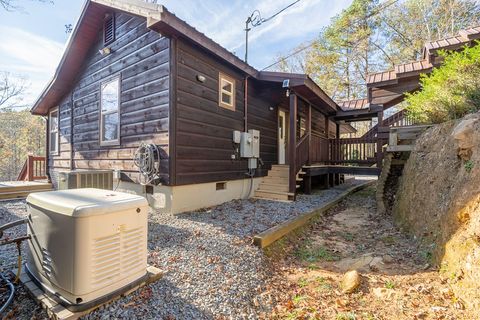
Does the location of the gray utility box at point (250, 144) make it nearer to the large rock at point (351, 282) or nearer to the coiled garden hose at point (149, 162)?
the coiled garden hose at point (149, 162)

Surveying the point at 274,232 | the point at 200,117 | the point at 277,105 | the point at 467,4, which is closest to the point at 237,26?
the point at 277,105

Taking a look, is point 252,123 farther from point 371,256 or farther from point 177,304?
point 177,304

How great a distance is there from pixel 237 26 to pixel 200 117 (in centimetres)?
898

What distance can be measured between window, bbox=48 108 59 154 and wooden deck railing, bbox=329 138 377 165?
10.3 m

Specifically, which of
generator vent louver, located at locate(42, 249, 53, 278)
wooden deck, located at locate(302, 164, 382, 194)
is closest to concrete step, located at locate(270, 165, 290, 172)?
wooden deck, located at locate(302, 164, 382, 194)

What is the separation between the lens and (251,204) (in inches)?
232

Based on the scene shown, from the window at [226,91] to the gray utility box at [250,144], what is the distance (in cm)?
82

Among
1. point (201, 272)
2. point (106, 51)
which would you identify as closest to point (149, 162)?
point (201, 272)

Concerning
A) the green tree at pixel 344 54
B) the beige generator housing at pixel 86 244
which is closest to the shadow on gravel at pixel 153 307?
the beige generator housing at pixel 86 244

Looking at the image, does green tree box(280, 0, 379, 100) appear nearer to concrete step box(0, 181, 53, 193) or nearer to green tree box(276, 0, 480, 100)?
green tree box(276, 0, 480, 100)

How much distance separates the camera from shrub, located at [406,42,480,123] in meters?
4.14

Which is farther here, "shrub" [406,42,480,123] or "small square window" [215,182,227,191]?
"small square window" [215,182,227,191]

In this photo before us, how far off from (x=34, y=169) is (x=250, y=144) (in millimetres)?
9094

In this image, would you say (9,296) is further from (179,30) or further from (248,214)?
(179,30)
